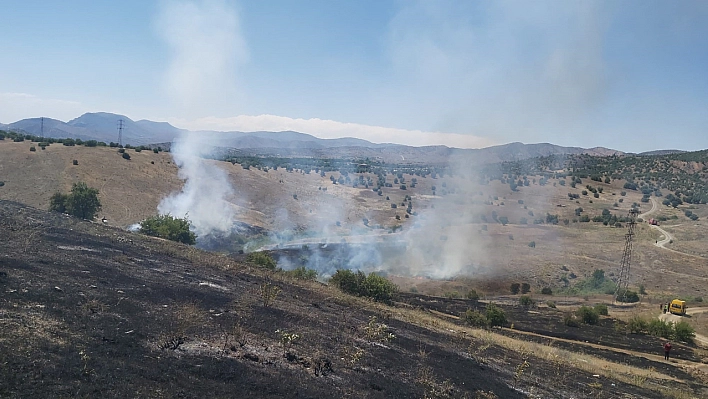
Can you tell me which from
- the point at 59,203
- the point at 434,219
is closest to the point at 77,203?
the point at 59,203

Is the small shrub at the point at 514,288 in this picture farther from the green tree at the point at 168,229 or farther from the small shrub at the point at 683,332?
the green tree at the point at 168,229

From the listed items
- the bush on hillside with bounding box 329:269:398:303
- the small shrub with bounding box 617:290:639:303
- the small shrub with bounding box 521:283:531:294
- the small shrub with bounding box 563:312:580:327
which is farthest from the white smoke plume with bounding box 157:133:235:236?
the small shrub with bounding box 617:290:639:303

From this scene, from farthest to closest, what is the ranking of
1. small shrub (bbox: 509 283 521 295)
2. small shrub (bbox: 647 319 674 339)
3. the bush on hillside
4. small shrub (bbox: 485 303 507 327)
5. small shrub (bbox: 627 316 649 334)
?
small shrub (bbox: 509 283 521 295) < small shrub (bbox: 627 316 649 334) < small shrub (bbox: 647 319 674 339) < small shrub (bbox: 485 303 507 327) < the bush on hillside

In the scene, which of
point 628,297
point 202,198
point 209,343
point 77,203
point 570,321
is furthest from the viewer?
point 202,198

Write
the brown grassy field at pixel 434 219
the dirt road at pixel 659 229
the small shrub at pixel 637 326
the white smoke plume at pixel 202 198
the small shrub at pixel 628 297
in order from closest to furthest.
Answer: the small shrub at pixel 637 326, the small shrub at pixel 628 297, the brown grassy field at pixel 434 219, the white smoke plume at pixel 202 198, the dirt road at pixel 659 229

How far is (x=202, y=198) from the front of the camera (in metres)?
65.0

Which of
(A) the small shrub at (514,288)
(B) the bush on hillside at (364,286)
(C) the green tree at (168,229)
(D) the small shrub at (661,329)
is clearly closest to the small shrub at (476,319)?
(B) the bush on hillside at (364,286)

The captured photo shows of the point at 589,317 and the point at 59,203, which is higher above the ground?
the point at 59,203

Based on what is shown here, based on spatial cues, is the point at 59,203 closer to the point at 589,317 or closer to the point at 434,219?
the point at 589,317

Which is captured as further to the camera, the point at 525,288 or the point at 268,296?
the point at 525,288

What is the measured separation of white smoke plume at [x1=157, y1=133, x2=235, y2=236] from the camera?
57.3 meters

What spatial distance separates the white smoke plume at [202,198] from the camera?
57331 millimetres

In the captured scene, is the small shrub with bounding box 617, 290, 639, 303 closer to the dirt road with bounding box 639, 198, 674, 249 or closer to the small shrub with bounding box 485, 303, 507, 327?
the dirt road with bounding box 639, 198, 674, 249

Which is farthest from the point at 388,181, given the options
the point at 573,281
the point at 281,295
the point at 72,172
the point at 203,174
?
the point at 281,295
